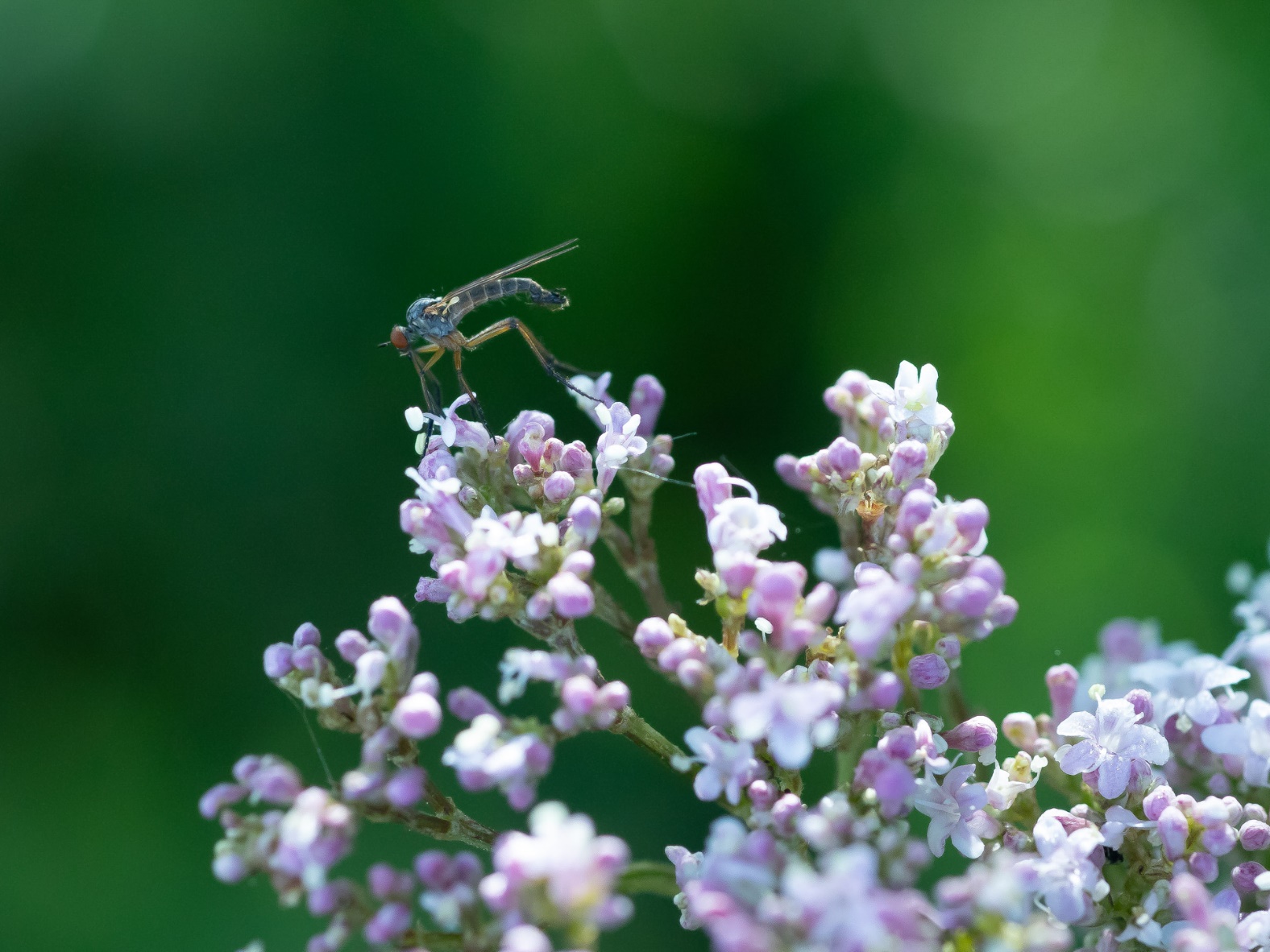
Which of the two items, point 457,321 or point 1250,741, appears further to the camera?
point 457,321

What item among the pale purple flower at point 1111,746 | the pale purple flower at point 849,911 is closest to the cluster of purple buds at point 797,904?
the pale purple flower at point 849,911

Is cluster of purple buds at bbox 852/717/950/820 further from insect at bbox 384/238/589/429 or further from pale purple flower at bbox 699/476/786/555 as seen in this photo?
insect at bbox 384/238/589/429

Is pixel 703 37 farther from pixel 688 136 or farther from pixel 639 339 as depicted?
pixel 639 339

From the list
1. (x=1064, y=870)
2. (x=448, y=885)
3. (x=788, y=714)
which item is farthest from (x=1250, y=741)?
(x=448, y=885)

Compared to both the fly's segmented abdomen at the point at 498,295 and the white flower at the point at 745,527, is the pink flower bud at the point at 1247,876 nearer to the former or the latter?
the white flower at the point at 745,527

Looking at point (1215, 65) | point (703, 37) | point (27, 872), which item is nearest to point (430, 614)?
point (27, 872)

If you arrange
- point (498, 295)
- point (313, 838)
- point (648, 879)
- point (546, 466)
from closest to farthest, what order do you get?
point (313, 838) → point (648, 879) → point (546, 466) → point (498, 295)

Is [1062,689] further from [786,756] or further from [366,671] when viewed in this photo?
[366,671]

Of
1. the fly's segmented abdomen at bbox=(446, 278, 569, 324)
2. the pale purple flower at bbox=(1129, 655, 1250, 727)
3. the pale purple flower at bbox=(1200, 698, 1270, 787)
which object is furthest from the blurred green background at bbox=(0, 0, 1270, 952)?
the pale purple flower at bbox=(1200, 698, 1270, 787)
